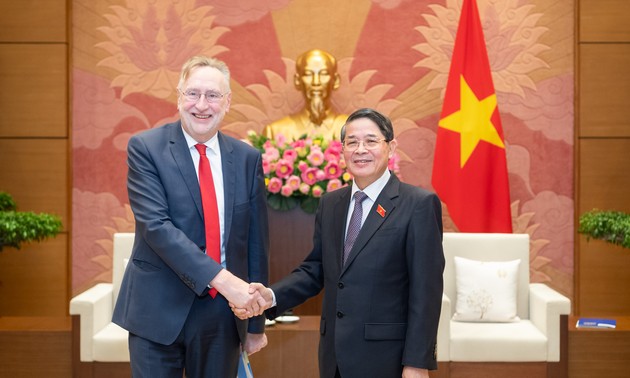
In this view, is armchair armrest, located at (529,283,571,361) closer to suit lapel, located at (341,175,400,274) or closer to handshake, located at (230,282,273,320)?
suit lapel, located at (341,175,400,274)

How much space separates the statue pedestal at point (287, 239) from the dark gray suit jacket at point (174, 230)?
186 centimetres

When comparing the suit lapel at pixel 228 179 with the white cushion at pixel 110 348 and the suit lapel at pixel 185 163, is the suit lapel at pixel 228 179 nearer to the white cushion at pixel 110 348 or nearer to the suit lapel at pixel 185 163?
the suit lapel at pixel 185 163

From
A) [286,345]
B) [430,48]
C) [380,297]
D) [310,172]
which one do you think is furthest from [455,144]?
[380,297]

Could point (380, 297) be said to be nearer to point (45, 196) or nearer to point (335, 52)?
point (335, 52)

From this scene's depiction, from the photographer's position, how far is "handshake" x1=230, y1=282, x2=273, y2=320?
2.19 m

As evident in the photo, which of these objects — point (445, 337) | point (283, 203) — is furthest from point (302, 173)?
point (445, 337)

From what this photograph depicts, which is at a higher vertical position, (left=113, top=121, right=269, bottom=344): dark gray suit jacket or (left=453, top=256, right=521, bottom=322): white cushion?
(left=113, top=121, right=269, bottom=344): dark gray suit jacket

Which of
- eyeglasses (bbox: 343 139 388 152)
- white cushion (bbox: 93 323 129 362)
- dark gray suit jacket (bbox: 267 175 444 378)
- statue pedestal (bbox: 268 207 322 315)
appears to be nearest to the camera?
dark gray suit jacket (bbox: 267 175 444 378)

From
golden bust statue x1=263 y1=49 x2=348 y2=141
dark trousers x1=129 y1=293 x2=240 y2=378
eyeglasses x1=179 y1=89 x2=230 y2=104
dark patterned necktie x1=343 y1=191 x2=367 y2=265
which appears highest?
golden bust statue x1=263 y1=49 x2=348 y2=141

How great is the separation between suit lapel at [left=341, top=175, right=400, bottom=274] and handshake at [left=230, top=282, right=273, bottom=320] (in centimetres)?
26

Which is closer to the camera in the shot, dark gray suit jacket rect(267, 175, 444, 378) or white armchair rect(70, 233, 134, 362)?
dark gray suit jacket rect(267, 175, 444, 378)

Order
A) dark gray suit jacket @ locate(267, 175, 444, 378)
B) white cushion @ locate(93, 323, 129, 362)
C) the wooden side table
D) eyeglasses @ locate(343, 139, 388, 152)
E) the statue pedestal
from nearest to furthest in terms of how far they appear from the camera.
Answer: dark gray suit jacket @ locate(267, 175, 444, 378) < eyeglasses @ locate(343, 139, 388, 152) < white cushion @ locate(93, 323, 129, 362) < the wooden side table < the statue pedestal

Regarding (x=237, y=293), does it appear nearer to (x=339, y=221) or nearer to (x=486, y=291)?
(x=339, y=221)

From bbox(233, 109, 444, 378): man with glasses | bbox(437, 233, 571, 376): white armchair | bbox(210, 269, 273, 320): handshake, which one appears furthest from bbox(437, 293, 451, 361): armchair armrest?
bbox(210, 269, 273, 320): handshake
